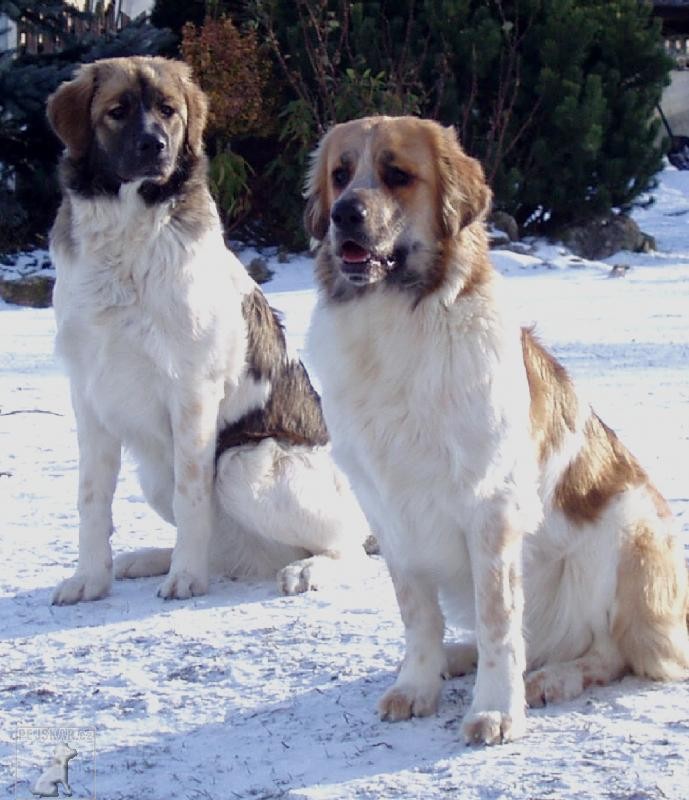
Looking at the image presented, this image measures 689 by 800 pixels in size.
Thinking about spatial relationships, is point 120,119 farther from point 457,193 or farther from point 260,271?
point 260,271

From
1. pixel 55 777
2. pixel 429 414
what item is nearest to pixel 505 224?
pixel 429 414

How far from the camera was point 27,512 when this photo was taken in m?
6.19

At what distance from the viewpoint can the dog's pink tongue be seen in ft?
11.9

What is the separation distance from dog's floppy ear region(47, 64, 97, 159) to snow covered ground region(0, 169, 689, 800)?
5.71 ft

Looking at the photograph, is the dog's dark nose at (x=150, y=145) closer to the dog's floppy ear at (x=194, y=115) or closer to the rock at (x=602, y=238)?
the dog's floppy ear at (x=194, y=115)

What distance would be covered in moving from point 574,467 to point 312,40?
13410mm

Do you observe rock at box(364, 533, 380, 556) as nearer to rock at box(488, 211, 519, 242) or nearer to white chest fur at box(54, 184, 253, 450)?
white chest fur at box(54, 184, 253, 450)

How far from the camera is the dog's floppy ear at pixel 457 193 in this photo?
→ 3.70 metres

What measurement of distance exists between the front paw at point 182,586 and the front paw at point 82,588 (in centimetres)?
23

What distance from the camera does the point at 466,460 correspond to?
3.50 m

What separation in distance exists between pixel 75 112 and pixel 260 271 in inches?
389

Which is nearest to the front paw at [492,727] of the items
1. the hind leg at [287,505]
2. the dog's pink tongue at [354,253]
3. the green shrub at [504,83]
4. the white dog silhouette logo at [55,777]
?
the white dog silhouette logo at [55,777]

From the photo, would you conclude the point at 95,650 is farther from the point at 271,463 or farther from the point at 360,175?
the point at 360,175

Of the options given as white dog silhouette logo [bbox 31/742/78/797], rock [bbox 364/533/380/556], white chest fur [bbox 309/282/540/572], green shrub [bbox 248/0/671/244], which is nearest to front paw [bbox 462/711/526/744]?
white chest fur [bbox 309/282/540/572]
